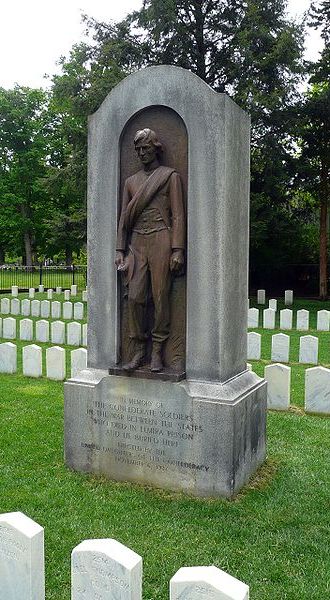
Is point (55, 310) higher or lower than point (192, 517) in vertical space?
higher

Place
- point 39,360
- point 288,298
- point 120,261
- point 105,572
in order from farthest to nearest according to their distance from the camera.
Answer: point 288,298 < point 39,360 < point 120,261 < point 105,572

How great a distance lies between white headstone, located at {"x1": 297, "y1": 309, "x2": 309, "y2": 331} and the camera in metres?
15.4

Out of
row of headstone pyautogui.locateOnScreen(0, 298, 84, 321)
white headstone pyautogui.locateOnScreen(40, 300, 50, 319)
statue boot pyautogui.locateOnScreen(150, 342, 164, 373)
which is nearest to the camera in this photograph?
statue boot pyautogui.locateOnScreen(150, 342, 164, 373)

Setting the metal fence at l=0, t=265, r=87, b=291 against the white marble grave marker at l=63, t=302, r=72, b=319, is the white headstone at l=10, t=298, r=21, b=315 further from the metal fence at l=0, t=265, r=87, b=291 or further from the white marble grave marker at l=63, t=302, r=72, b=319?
the metal fence at l=0, t=265, r=87, b=291

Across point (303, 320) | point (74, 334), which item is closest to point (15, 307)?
point (74, 334)

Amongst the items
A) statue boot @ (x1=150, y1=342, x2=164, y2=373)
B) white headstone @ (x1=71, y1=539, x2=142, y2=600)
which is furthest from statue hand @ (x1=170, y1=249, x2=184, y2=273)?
white headstone @ (x1=71, y1=539, x2=142, y2=600)

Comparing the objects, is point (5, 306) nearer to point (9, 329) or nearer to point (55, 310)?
point (55, 310)

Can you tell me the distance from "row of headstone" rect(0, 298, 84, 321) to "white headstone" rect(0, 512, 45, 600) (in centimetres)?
1426

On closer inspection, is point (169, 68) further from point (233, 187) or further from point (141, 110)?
point (233, 187)

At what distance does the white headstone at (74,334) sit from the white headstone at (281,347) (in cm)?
434

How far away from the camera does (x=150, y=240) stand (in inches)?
192

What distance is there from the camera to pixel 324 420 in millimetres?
6926

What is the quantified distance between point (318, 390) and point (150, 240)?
3.71 meters

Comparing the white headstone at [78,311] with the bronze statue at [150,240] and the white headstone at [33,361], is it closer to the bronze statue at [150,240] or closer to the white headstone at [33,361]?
the white headstone at [33,361]
